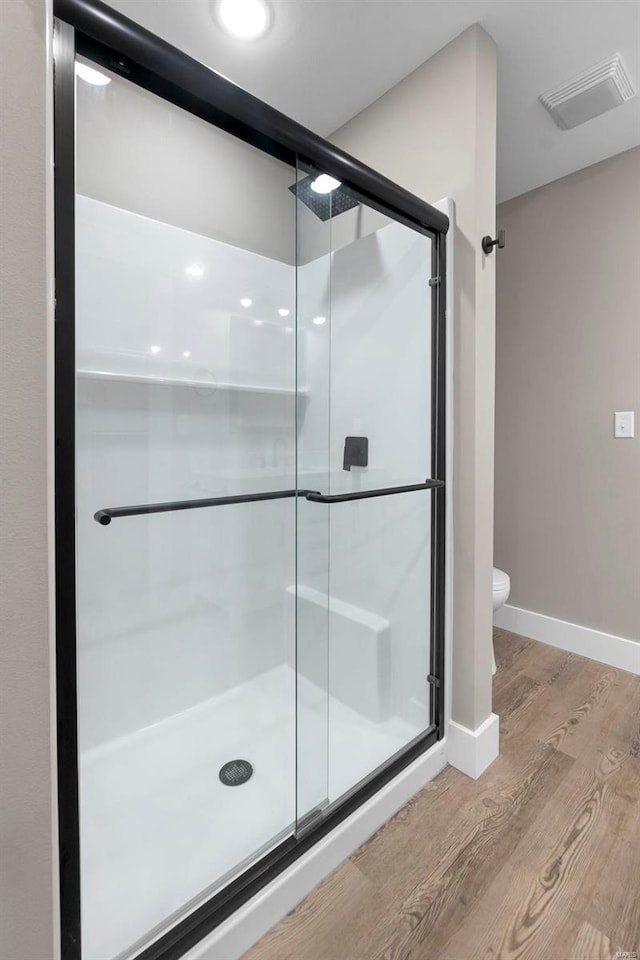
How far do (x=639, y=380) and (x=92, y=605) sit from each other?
8.20ft

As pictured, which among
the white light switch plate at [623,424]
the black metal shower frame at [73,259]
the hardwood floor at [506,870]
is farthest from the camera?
the white light switch plate at [623,424]

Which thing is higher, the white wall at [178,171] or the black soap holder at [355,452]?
the white wall at [178,171]

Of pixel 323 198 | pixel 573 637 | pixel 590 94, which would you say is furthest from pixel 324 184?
pixel 573 637

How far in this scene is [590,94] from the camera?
1743 millimetres

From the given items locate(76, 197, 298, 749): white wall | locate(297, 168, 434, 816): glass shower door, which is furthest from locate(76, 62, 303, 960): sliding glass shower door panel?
locate(297, 168, 434, 816): glass shower door

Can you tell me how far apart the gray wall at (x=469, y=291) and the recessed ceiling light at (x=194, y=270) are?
0.84m

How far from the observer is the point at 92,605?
147cm

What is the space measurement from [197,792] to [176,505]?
917 mm

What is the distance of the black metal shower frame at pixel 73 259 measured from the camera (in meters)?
0.79

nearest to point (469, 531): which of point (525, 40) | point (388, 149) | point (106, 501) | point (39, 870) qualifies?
point (106, 501)

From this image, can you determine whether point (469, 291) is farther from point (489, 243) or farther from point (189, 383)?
point (189, 383)

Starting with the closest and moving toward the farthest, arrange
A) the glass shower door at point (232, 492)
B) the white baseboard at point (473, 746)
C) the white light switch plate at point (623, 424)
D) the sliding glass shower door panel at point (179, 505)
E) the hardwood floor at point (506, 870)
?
1. the hardwood floor at point (506, 870)
2. the sliding glass shower door panel at point (179, 505)
3. the glass shower door at point (232, 492)
4. the white baseboard at point (473, 746)
5. the white light switch plate at point (623, 424)

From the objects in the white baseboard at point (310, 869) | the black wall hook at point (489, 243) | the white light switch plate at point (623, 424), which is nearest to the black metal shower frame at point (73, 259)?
the white baseboard at point (310, 869)

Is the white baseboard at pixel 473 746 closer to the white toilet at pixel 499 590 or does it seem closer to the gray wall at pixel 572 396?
the white toilet at pixel 499 590
